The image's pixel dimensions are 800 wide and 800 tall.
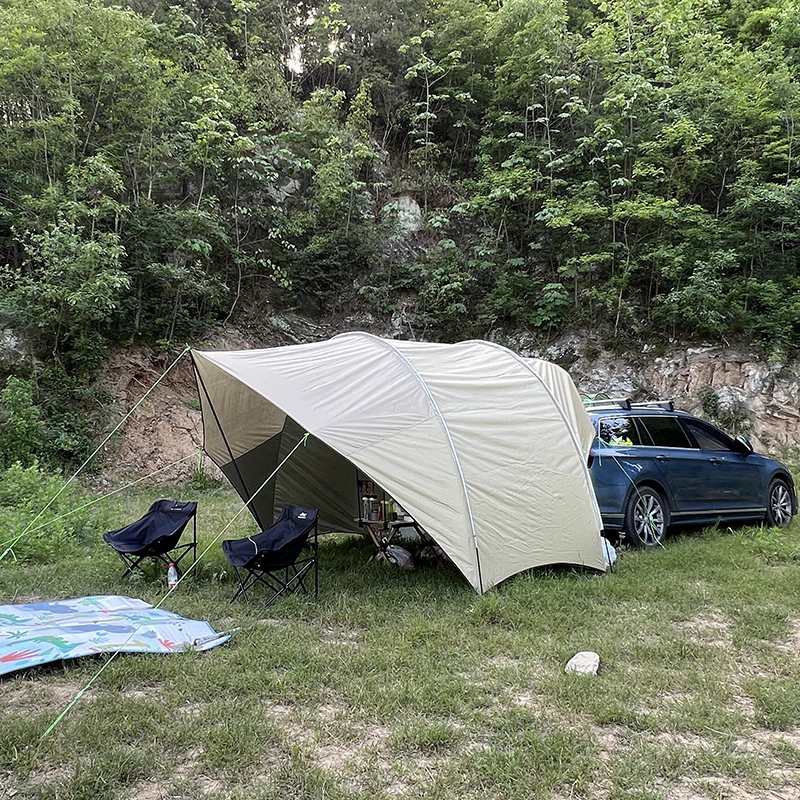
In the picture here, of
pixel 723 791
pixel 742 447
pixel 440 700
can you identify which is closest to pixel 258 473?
pixel 440 700

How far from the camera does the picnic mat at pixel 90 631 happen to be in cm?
366

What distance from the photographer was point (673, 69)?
15.0 m

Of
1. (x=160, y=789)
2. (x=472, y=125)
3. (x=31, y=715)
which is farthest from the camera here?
(x=472, y=125)

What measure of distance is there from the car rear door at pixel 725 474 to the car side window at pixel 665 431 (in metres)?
0.13

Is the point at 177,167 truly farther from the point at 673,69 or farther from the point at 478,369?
the point at 673,69

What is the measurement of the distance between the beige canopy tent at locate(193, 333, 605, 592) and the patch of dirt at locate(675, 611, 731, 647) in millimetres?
1117

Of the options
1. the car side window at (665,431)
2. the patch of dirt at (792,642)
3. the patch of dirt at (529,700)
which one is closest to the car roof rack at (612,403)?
the car side window at (665,431)

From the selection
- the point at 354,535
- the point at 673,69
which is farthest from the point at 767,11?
the point at 354,535

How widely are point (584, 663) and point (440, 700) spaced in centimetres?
94

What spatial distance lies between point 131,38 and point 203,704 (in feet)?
41.4

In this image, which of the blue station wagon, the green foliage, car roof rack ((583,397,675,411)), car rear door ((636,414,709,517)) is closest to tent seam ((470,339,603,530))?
the blue station wagon

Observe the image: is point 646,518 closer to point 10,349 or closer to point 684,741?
point 684,741

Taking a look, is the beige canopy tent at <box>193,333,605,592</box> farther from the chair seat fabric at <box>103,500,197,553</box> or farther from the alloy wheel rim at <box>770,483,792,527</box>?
the alloy wheel rim at <box>770,483,792,527</box>

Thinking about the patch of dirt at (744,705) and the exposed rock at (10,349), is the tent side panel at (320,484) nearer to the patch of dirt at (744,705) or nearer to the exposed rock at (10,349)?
the patch of dirt at (744,705)
